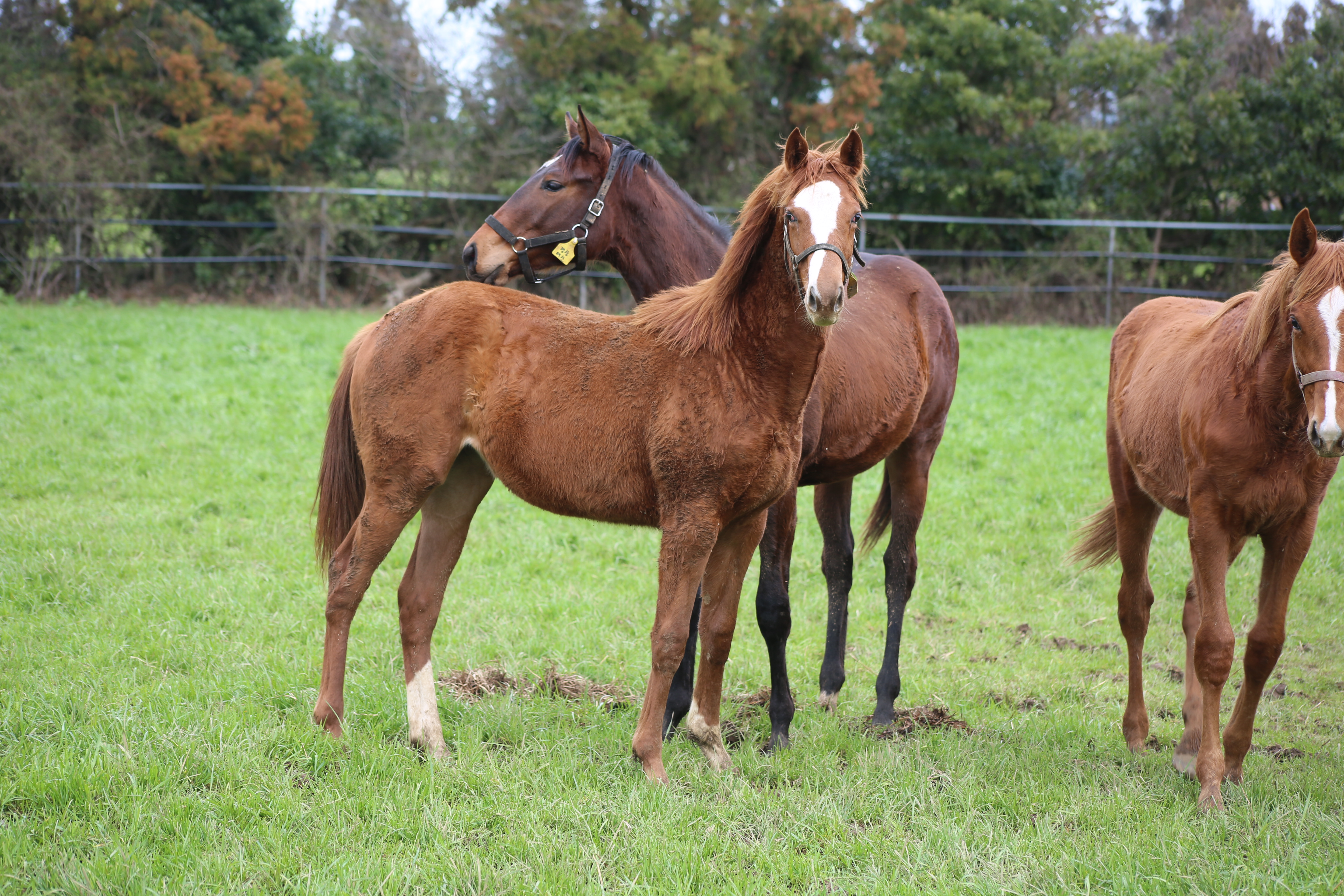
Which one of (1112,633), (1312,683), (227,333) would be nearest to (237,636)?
(1112,633)

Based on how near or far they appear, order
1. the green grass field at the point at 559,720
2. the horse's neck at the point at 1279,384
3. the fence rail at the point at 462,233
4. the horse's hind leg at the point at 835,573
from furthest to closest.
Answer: the fence rail at the point at 462,233
the horse's hind leg at the point at 835,573
the horse's neck at the point at 1279,384
the green grass field at the point at 559,720

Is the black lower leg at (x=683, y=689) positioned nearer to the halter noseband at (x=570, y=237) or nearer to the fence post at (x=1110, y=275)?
the halter noseband at (x=570, y=237)

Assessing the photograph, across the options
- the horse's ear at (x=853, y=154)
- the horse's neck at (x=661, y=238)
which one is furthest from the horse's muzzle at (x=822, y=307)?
the horse's neck at (x=661, y=238)

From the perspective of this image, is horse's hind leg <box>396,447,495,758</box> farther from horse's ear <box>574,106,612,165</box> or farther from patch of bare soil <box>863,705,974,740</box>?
patch of bare soil <box>863,705,974,740</box>

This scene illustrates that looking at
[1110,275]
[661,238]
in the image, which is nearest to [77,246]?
[661,238]

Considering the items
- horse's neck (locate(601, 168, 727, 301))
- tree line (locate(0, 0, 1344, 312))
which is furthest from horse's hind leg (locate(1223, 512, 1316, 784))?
tree line (locate(0, 0, 1344, 312))

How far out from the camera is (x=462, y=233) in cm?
1562

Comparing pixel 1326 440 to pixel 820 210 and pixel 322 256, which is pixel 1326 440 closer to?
pixel 820 210

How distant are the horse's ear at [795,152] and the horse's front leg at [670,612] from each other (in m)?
1.18

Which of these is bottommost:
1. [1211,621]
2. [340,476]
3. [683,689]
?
[683,689]

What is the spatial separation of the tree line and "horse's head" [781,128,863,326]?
13.1m

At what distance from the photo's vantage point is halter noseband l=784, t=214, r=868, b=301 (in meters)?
2.97

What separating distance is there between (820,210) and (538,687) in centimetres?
240

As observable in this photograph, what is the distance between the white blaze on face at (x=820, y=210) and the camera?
2.98m
